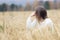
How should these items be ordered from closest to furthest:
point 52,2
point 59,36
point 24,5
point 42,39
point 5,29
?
1. point 42,39
2. point 59,36
3. point 5,29
4. point 24,5
5. point 52,2

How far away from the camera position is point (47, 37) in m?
2.11

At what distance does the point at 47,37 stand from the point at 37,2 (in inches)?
193

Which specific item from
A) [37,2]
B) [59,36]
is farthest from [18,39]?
[37,2]

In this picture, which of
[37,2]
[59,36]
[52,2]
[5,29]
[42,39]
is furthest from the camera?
[52,2]

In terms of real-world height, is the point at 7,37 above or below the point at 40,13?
below

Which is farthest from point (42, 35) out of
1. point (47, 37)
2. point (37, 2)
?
point (37, 2)

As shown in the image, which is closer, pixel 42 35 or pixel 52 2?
pixel 42 35

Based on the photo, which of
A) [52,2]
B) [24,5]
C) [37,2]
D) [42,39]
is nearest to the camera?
[42,39]

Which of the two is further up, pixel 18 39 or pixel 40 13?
pixel 40 13

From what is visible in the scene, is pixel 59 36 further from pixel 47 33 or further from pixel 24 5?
pixel 24 5

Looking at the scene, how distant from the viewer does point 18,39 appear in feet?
7.38

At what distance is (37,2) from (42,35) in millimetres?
4895

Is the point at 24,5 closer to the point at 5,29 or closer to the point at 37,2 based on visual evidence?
the point at 37,2

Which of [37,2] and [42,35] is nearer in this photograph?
[42,35]
